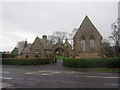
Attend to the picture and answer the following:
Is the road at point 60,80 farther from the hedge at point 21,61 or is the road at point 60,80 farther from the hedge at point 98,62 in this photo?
the hedge at point 21,61

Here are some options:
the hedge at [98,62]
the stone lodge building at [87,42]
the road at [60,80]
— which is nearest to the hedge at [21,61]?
the stone lodge building at [87,42]

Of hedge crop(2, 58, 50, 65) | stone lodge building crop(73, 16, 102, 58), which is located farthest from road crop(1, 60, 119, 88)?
hedge crop(2, 58, 50, 65)

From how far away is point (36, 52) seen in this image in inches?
1347

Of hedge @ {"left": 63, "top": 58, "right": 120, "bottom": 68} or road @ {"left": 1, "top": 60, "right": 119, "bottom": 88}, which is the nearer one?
road @ {"left": 1, "top": 60, "right": 119, "bottom": 88}

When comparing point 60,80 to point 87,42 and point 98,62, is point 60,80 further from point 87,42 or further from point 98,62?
point 87,42

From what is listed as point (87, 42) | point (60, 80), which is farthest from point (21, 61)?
point (60, 80)

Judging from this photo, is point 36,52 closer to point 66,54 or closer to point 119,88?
point 66,54

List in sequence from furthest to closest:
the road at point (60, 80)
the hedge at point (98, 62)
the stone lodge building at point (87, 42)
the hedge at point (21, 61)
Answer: the hedge at point (21, 61) → the stone lodge building at point (87, 42) → the hedge at point (98, 62) → the road at point (60, 80)

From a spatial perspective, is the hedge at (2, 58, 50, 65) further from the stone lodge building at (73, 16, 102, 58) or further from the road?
the road

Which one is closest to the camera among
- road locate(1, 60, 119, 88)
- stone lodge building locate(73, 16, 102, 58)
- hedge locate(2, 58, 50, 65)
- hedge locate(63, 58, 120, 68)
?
road locate(1, 60, 119, 88)

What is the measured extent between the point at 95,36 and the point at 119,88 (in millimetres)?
19294

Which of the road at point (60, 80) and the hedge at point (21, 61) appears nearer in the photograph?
the road at point (60, 80)

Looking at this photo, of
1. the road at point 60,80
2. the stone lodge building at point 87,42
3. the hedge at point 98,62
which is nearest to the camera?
the road at point 60,80

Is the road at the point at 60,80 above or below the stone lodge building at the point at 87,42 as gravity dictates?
below
